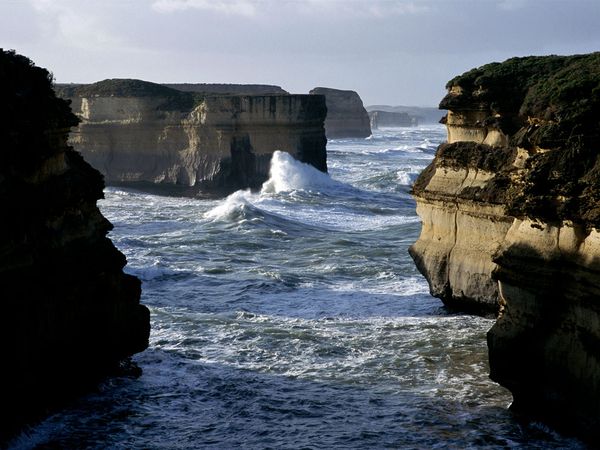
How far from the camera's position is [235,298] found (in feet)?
71.0

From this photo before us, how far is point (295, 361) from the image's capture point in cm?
1627

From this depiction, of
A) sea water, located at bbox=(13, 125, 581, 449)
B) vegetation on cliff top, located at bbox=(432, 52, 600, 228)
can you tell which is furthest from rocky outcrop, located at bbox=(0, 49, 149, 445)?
vegetation on cliff top, located at bbox=(432, 52, 600, 228)

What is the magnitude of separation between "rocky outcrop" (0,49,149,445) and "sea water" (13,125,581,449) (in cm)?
50

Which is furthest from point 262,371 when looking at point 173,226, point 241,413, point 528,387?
point 173,226

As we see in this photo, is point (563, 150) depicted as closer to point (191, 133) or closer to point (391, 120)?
point (191, 133)

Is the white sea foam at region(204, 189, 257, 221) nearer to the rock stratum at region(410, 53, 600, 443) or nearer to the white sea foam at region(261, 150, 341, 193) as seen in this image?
the white sea foam at region(261, 150, 341, 193)

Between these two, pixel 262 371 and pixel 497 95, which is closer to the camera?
pixel 262 371

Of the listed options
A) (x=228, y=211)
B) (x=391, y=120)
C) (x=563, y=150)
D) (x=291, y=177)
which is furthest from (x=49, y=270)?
(x=391, y=120)

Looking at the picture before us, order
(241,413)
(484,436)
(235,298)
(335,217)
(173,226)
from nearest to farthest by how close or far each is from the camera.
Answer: (484,436) → (241,413) → (235,298) → (173,226) → (335,217)

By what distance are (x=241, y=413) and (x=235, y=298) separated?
7.94 meters

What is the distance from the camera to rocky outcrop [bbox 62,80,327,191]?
171 feet

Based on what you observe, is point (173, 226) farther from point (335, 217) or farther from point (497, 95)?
point (497, 95)

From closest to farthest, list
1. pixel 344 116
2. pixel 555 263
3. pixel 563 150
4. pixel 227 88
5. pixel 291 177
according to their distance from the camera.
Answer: pixel 555 263
pixel 563 150
pixel 291 177
pixel 227 88
pixel 344 116

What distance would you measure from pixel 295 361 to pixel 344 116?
99773 mm
